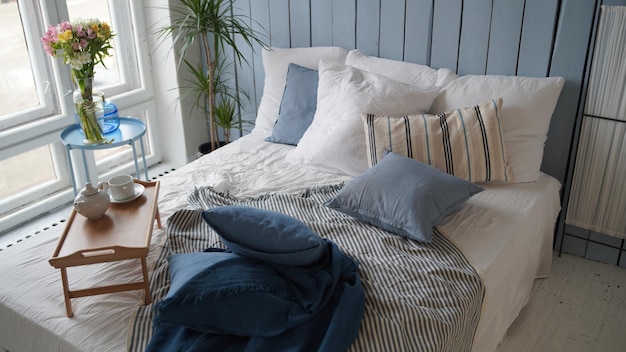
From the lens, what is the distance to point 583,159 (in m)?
2.58

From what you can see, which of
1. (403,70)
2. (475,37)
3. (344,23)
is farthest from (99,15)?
(475,37)

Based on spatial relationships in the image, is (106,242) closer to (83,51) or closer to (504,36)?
(83,51)

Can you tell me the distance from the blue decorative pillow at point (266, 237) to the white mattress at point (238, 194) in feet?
1.14

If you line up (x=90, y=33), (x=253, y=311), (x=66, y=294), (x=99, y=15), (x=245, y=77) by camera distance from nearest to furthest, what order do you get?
(x=253, y=311) < (x=66, y=294) < (x=90, y=33) < (x=99, y=15) < (x=245, y=77)

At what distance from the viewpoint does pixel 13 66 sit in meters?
2.95

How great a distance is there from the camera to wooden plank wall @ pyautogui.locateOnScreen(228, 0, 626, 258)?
2.44 m

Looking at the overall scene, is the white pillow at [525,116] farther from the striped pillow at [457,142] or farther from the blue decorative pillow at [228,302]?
the blue decorative pillow at [228,302]

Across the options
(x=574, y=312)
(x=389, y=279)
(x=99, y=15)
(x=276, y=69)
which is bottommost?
(x=574, y=312)

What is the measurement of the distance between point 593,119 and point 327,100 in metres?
1.17

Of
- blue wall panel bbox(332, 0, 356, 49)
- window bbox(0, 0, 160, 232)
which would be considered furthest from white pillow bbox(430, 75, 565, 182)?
window bbox(0, 0, 160, 232)

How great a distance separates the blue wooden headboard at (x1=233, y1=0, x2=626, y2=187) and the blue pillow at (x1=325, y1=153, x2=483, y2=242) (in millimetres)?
707

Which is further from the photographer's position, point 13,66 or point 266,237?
point 13,66

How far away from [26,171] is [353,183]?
6.40 feet

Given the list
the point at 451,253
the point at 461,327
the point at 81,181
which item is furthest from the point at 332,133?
the point at 81,181
